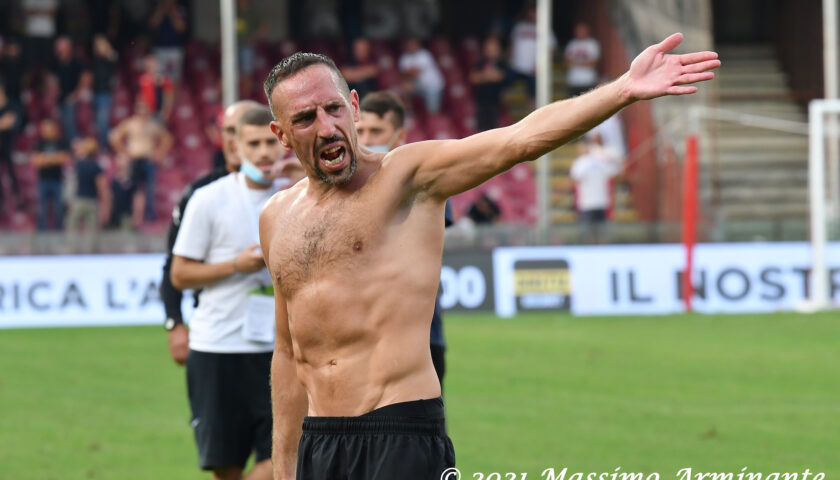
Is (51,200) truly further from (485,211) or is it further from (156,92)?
(485,211)

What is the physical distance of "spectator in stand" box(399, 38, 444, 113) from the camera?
2702 cm

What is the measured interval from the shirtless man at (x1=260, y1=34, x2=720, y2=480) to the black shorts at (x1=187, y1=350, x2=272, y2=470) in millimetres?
2653

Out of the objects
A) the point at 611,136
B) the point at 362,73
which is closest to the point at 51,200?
the point at 362,73

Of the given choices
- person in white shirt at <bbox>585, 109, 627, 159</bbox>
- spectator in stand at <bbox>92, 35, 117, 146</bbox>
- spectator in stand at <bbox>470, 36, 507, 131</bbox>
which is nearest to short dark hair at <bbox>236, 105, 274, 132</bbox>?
person in white shirt at <bbox>585, 109, 627, 159</bbox>

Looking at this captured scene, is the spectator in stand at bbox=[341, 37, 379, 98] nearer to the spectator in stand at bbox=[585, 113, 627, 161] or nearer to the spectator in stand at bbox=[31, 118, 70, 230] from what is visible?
the spectator in stand at bbox=[585, 113, 627, 161]

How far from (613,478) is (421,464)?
4.31 meters

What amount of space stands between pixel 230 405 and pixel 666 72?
3743 mm

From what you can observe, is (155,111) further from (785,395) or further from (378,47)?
(785,395)

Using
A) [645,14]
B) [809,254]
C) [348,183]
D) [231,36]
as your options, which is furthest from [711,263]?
[348,183]

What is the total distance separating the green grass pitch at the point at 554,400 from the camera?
9109 millimetres

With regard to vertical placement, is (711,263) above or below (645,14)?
below

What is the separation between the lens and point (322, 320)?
431cm

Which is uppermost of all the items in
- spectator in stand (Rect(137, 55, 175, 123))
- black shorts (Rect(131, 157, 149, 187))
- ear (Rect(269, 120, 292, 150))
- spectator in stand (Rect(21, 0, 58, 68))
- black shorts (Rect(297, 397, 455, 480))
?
spectator in stand (Rect(21, 0, 58, 68))

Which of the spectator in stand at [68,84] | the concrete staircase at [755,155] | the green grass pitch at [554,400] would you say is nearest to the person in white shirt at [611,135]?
the concrete staircase at [755,155]
